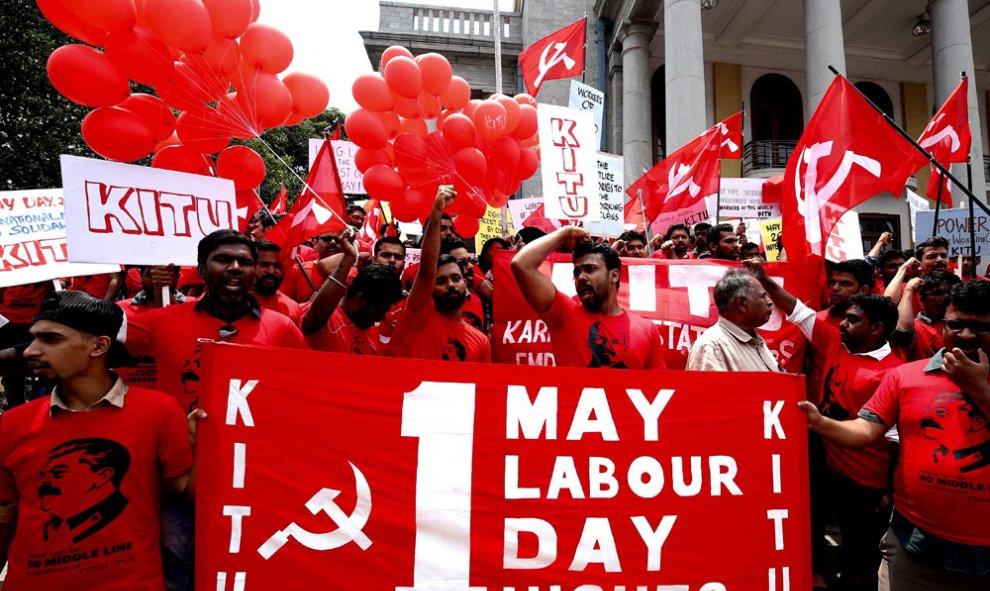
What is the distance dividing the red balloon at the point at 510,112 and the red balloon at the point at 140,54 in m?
3.73

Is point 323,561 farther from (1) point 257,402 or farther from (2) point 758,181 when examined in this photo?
(2) point 758,181

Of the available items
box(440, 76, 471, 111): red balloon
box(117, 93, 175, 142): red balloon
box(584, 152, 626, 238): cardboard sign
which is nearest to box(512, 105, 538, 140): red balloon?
box(440, 76, 471, 111): red balloon

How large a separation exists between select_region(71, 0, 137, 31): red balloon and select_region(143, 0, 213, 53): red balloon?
0.44 feet

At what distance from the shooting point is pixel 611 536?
2535mm

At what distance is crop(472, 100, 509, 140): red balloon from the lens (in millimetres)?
6992

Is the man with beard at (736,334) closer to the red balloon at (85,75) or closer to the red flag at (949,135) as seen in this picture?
the red flag at (949,135)

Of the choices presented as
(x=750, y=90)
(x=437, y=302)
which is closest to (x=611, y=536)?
(x=437, y=302)

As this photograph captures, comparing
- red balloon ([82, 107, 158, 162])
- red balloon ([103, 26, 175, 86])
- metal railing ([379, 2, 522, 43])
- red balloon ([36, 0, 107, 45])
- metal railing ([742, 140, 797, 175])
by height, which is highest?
metal railing ([379, 2, 522, 43])

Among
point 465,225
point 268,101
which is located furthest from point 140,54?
point 465,225

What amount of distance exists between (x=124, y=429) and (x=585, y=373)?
1.84 m

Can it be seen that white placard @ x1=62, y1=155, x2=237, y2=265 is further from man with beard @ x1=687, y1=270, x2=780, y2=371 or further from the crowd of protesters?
man with beard @ x1=687, y1=270, x2=780, y2=371

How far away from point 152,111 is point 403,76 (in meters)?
2.73

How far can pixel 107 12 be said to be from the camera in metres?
4.08

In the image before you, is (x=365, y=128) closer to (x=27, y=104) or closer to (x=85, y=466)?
(x=85, y=466)
